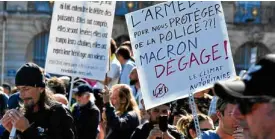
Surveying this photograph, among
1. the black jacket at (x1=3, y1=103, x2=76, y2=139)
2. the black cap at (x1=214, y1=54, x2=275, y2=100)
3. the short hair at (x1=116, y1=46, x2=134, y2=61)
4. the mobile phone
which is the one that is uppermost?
the black cap at (x1=214, y1=54, x2=275, y2=100)

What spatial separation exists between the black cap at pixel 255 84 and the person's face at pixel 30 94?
2.96 meters

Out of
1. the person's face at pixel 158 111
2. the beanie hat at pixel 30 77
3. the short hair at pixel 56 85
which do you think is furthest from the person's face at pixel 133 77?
the beanie hat at pixel 30 77

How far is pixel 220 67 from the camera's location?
5.64 meters

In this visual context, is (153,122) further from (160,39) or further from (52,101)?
(52,101)

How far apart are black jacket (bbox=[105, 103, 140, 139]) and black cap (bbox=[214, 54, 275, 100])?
491cm

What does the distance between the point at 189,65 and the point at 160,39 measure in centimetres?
45

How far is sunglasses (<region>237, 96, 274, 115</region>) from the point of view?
2.34 metres

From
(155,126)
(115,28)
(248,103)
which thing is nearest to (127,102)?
(155,126)

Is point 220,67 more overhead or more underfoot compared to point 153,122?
more overhead

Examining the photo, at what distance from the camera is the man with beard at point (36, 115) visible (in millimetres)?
5148

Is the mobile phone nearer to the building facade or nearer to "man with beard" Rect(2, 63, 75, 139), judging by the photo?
"man with beard" Rect(2, 63, 75, 139)

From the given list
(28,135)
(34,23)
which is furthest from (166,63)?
(34,23)

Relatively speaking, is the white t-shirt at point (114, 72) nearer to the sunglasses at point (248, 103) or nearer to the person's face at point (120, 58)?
the person's face at point (120, 58)

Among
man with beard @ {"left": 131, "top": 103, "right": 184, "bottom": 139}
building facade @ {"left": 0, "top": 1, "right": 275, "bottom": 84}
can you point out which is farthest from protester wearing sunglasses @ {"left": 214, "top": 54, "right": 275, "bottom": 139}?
building facade @ {"left": 0, "top": 1, "right": 275, "bottom": 84}
